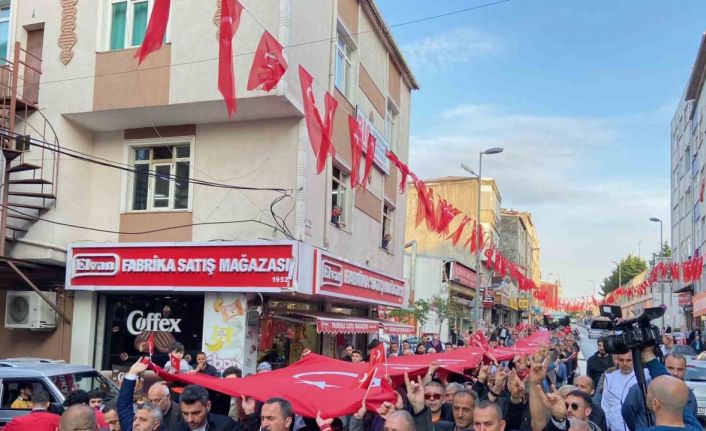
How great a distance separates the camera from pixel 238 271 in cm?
1453

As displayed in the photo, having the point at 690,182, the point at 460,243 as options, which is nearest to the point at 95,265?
the point at 460,243

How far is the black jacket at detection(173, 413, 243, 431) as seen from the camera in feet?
19.5

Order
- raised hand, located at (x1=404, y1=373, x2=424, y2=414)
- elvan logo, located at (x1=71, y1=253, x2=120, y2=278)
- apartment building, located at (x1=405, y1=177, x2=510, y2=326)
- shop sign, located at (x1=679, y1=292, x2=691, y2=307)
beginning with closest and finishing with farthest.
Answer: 1. raised hand, located at (x1=404, y1=373, x2=424, y2=414)
2. elvan logo, located at (x1=71, y1=253, x2=120, y2=278)
3. apartment building, located at (x1=405, y1=177, x2=510, y2=326)
4. shop sign, located at (x1=679, y1=292, x2=691, y2=307)

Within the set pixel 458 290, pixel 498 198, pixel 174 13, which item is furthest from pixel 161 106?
pixel 498 198

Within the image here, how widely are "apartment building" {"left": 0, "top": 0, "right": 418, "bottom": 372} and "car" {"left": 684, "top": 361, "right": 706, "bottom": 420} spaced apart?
7.92 m

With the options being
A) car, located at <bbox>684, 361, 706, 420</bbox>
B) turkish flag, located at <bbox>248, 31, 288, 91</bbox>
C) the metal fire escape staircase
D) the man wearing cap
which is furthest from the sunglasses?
the metal fire escape staircase

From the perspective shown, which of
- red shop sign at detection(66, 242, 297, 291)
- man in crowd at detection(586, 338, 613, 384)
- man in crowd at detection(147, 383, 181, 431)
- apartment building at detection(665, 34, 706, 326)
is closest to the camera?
man in crowd at detection(147, 383, 181, 431)

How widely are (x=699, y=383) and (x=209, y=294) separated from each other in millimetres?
11175

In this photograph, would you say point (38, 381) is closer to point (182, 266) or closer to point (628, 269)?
point (182, 266)

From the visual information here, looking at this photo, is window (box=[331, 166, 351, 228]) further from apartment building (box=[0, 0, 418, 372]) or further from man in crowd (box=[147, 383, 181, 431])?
man in crowd (box=[147, 383, 181, 431])

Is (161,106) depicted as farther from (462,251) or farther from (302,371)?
(462,251)

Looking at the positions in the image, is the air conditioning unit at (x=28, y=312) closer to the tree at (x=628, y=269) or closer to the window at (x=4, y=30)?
the window at (x=4, y=30)

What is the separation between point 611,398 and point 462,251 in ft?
144

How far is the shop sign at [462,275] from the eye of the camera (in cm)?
4203
